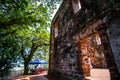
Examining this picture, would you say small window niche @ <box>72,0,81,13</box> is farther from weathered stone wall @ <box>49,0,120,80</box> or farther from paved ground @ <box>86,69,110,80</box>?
paved ground @ <box>86,69,110,80</box>

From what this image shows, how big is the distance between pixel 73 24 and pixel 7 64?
28.3 feet

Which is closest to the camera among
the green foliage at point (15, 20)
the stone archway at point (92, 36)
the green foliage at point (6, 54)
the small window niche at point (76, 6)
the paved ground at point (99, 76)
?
the stone archway at point (92, 36)

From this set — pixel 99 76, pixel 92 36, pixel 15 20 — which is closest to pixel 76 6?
pixel 92 36

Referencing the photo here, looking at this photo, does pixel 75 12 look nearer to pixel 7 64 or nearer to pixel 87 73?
pixel 87 73

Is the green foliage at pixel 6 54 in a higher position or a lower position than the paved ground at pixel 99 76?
higher

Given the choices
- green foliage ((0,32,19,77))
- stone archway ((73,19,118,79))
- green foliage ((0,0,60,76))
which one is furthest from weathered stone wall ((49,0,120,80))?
green foliage ((0,32,19,77))

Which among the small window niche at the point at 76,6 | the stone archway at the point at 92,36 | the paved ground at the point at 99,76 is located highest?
the small window niche at the point at 76,6

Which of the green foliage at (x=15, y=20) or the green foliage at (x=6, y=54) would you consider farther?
the green foliage at (x=6, y=54)

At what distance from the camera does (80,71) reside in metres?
4.36

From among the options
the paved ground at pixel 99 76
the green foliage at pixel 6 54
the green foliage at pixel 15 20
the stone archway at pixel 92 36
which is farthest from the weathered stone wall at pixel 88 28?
the green foliage at pixel 6 54

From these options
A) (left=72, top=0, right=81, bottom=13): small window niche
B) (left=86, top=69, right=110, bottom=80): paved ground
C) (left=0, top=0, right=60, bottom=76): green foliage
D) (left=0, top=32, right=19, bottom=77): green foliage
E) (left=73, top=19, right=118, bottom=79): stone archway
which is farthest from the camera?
(left=0, top=32, right=19, bottom=77): green foliage

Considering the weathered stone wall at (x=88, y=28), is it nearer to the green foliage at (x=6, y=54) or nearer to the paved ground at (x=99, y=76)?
the paved ground at (x=99, y=76)

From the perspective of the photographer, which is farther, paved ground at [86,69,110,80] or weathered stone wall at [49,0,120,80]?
paved ground at [86,69,110,80]

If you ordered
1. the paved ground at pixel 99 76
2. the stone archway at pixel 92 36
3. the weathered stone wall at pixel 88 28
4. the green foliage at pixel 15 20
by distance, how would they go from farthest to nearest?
the green foliage at pixel 15 20 < the paved ground at pixel 99 76 < the stone archway at pixel 92 36 < the weathered stone wall at pixel 88 28
